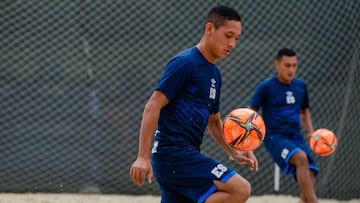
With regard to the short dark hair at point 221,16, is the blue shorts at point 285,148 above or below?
below

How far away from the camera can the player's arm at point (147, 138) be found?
3488mm

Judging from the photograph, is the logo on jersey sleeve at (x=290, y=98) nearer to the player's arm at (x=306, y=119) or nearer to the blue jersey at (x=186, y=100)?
the player's arm at (x=306, y=119)

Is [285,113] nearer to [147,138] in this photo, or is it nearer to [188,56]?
[188,56]

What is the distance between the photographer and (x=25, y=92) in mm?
7520

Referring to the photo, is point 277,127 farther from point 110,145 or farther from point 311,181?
point 110,145

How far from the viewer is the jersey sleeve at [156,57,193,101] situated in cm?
368

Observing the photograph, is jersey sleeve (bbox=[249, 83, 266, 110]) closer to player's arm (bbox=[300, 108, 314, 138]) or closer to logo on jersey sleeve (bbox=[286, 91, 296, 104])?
logo on jersey sleeve (bbox=[286, 91, 296, 104])

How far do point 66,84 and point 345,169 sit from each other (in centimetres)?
374

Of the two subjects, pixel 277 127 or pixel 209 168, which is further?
pixel 277 127

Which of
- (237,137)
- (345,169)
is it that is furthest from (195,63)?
(345,169)

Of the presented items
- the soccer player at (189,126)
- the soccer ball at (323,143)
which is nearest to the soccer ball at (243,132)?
the soccer player at (189,126)

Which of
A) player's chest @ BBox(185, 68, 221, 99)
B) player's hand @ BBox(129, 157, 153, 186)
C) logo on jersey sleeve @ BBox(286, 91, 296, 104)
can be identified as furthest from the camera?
logo on jersey sleeve @ BBox(286, 91, 296, 104)

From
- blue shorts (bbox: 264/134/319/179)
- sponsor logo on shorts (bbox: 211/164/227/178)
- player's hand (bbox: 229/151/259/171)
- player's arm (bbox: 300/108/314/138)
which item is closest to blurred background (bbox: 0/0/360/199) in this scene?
player's arm (bbox: 300/108/314/138)

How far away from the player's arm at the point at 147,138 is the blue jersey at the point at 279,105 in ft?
9.88
